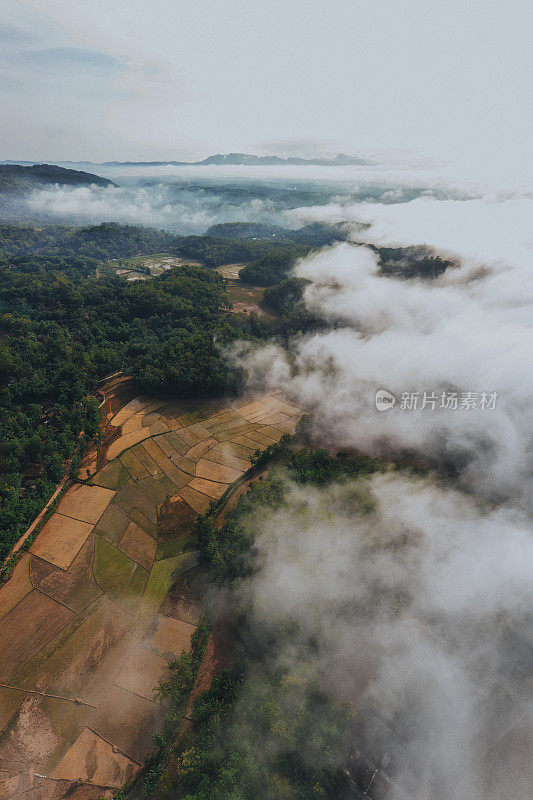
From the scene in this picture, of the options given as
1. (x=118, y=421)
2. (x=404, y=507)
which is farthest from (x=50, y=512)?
(x=404, y=507)

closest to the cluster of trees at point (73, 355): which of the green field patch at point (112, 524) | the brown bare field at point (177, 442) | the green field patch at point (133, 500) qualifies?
the green field patch at point (112, 524)

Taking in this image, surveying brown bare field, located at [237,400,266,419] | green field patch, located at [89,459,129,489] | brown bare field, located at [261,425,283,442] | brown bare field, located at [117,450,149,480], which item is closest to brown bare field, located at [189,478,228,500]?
brown bare field, located at [117,450,149,480]

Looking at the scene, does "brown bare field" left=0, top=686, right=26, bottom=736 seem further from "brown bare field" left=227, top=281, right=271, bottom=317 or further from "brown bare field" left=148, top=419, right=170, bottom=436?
"brown bare field" left=227, top=281, right=271, bottom=317

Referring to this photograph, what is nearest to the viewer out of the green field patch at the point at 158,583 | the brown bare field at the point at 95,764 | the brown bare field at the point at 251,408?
the brown bare field at the point at 95,764

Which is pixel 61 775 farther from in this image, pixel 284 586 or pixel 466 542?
pixel 466 542

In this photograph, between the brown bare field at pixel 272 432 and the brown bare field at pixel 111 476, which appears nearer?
the brown bare field at pixel 111 476

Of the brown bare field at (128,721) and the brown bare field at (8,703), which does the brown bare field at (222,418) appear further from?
the brown bare field at (8,703)
